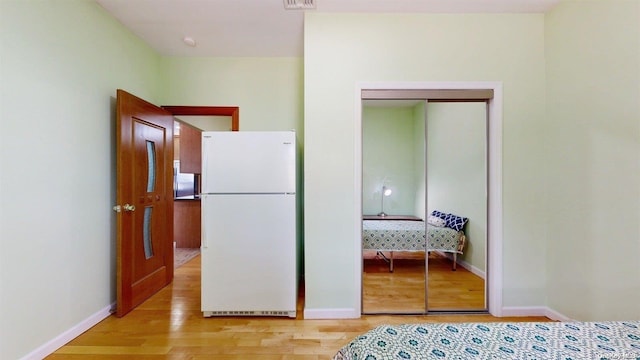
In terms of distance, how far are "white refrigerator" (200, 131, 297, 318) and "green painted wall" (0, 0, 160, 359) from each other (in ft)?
2.86

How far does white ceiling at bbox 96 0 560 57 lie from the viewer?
231 cm

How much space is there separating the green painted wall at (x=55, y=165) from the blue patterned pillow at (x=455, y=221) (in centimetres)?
347

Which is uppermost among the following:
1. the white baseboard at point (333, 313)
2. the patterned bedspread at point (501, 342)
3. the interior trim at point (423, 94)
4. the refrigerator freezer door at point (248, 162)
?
the interior trim at point (423, 94)

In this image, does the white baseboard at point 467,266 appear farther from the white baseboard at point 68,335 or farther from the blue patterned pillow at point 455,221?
the white baseboard at point 68,335

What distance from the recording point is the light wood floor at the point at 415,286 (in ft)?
8.56

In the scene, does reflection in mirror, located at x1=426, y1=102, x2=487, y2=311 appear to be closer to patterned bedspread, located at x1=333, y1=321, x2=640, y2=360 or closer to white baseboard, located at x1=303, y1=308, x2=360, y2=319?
white baseboard, located at x1=303, y1=308, x2=360, y2=319

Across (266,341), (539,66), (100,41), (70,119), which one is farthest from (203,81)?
(539,66)

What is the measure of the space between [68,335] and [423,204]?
10.2ft

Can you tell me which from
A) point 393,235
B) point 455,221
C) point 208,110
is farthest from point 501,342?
point 208,110

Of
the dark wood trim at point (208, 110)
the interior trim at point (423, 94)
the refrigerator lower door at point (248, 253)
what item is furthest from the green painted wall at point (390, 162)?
the dark wood trim at point (208, 110)

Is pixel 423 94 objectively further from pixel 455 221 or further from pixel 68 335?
pixel 68 335

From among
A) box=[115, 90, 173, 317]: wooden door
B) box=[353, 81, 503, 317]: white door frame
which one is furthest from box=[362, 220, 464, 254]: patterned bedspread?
box=[115, 90, 173, 317]: wooden door

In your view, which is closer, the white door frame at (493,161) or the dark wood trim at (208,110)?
the white door frame at (493,161)

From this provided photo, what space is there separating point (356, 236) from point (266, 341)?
1081 mm
